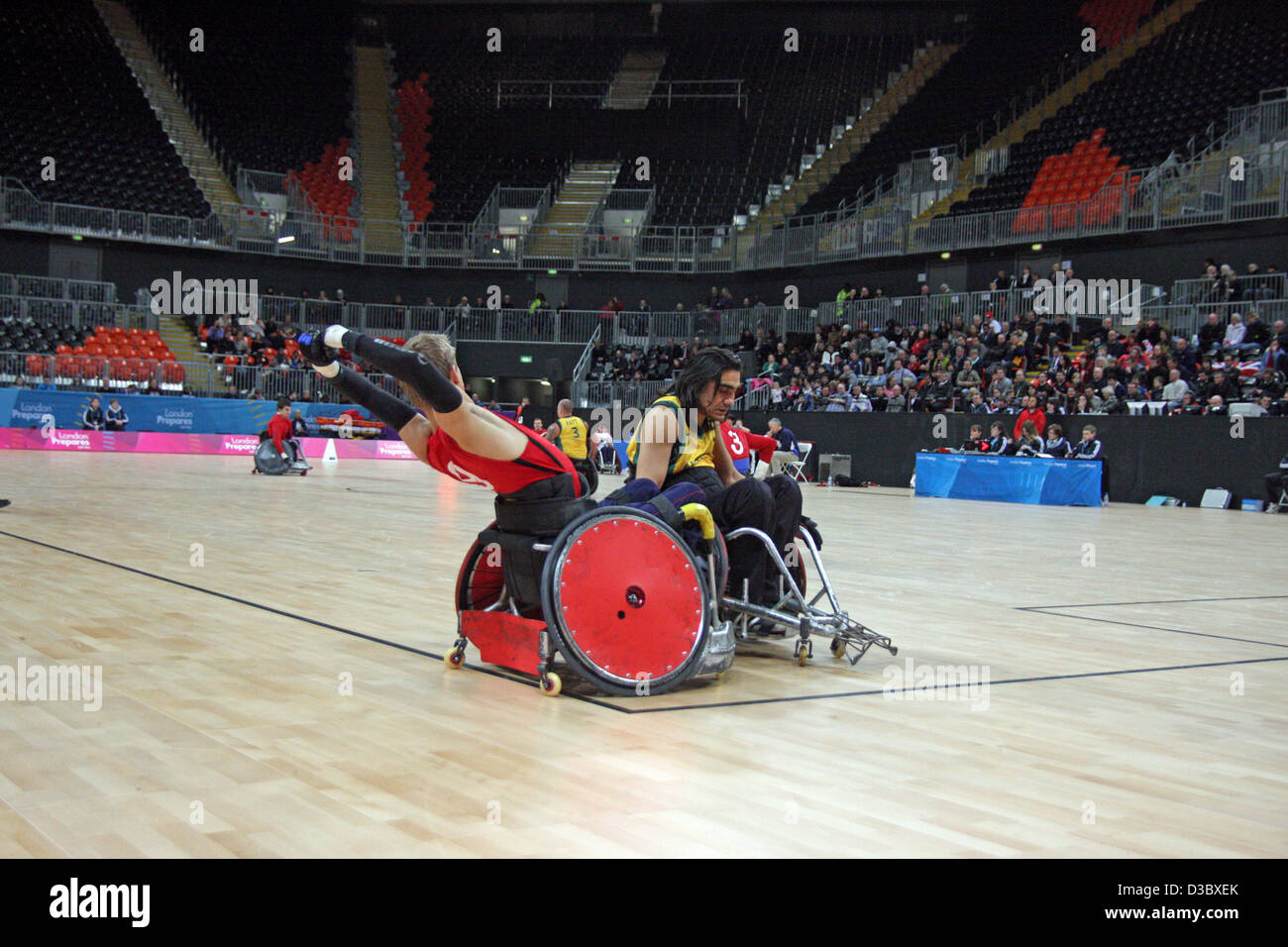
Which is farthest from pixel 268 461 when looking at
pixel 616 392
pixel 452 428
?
pixel 452 428

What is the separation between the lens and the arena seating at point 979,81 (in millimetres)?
34719

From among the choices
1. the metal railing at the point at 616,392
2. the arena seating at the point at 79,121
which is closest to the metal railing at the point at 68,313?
the arena seating at the point at 79,121

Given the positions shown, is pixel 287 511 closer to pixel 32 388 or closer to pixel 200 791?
pixel 200 791

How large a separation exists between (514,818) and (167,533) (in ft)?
26.8

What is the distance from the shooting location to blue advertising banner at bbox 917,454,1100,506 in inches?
845

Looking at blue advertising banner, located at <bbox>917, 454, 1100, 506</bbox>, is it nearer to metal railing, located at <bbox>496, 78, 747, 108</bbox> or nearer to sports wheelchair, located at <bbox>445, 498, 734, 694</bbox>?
sports wheelchair, located at <bbox>445, 498, 734, 694</bbox>

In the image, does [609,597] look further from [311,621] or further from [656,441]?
[311,621]

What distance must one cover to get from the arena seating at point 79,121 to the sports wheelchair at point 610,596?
3490 cm

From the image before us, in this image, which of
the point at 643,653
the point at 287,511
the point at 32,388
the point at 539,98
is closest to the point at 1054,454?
the point at 287,511

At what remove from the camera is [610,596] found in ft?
15.1

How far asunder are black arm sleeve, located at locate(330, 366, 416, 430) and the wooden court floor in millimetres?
1043

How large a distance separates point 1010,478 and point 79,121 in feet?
96.1

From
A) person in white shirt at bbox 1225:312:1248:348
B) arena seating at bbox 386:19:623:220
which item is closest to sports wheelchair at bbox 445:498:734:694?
person in white shirt at bbox 1225:312:1248:348
